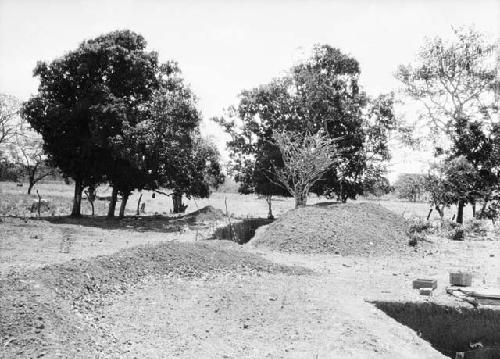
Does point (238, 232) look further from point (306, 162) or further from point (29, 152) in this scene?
point (29, 152)

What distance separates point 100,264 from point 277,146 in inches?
764

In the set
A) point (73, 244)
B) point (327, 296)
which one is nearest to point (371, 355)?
point (327, 296)

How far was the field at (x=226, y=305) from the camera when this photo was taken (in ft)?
23.5

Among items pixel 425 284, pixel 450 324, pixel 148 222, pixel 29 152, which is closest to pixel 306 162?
pixel 148 222

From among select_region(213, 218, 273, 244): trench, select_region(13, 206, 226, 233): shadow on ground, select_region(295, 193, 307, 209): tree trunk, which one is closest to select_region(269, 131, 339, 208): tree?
select_region(295, 193, 307, 209): tree trunk

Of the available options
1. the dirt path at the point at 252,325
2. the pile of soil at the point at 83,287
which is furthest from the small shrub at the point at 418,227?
the dirt path at the point at 252,325

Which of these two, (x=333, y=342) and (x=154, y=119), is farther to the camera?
(x=154, y=119)

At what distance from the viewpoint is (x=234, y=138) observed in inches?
1212

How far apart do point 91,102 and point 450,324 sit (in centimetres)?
2070

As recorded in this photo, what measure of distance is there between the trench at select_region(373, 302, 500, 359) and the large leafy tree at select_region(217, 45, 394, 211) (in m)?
18.2

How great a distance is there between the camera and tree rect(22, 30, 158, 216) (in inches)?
947

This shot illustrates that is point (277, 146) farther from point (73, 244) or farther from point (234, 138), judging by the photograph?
point (73, 244)

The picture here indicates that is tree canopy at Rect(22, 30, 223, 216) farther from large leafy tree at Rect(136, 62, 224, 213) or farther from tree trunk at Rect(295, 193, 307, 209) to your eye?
tree trunk at Rect(295, 193, 307, 209)

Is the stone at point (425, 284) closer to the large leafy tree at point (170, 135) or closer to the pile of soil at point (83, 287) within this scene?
the pile of soil at point (83, 287)
